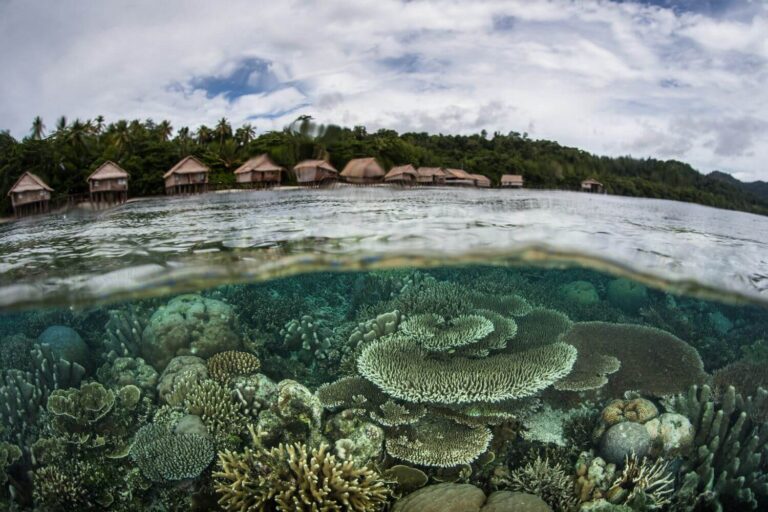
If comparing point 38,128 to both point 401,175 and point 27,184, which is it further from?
point 401,175

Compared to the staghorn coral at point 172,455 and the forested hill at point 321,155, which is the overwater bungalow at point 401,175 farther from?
the staghorn coral at point 172,455

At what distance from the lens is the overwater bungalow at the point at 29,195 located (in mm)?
7121

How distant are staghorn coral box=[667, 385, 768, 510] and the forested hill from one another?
4147mm

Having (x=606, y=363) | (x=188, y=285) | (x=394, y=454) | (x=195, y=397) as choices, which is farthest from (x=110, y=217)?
(x=606, y=363)

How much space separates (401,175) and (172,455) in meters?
5.56

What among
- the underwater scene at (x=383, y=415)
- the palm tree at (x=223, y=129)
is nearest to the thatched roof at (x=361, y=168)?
the palm tree at (x=223, y=129)

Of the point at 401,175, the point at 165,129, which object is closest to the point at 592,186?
the point at 401,175

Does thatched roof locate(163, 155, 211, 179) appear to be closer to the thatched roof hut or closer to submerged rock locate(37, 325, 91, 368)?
submerged rock locate(37, 325, 91, 368)

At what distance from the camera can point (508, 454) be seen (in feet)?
19.7

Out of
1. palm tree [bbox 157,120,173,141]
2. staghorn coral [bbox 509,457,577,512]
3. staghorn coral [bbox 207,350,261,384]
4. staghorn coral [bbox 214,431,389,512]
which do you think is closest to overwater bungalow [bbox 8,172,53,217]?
palm tree [bbox 157,120,173,141]

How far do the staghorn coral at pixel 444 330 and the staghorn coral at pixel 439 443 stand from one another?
99 centimetres

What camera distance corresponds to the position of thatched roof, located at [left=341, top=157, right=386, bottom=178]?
27.0ft

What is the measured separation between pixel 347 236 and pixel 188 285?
11.2 feet

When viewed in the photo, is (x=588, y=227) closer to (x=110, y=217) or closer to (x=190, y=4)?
(x=190, y=4)
